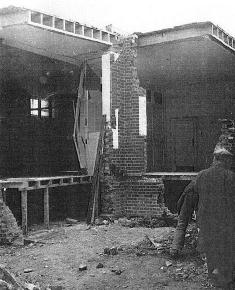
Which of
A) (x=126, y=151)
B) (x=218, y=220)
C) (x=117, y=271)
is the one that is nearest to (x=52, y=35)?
(x=126, y=151)

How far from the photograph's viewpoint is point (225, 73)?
17.9 metres

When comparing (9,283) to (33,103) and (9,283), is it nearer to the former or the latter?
(9,283)

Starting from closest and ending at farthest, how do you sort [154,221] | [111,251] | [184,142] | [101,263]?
[101,263] < [111,251] < [154,221] < [184,142]

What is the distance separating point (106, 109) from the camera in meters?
12.5

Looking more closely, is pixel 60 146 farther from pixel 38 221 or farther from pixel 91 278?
pixel 91 278

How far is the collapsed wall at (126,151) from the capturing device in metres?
12.3

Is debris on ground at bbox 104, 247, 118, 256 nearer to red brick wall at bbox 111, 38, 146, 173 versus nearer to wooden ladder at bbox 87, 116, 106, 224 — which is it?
wooden ladder at bbox 87, 116, 106, 224

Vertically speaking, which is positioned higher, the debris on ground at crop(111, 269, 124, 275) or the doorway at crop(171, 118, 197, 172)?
the doorway at crop(171, 118, 197, 172)

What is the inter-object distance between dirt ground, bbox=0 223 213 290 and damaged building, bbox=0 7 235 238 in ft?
5.24

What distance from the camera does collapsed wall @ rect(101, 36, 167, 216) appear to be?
1234cm

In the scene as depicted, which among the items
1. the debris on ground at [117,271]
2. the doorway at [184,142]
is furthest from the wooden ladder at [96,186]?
the doorway at [184,142]

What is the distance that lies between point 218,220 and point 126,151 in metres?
6.64

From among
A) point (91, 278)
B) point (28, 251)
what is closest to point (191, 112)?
point (28, 251)

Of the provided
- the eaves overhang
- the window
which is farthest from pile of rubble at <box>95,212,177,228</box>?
the window
